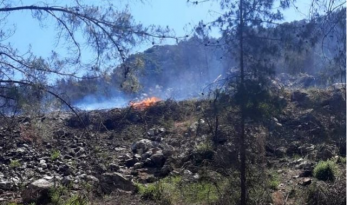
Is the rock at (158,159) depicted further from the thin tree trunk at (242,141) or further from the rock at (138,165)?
the thin tree trunk at (242,141)

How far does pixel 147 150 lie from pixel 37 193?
663 centimetres

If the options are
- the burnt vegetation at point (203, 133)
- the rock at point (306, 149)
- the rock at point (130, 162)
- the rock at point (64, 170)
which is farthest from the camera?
the rock at point (130, 162)

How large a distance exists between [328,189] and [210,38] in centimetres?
360

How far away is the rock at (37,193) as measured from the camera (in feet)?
38.3

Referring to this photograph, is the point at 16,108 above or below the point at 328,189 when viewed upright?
above

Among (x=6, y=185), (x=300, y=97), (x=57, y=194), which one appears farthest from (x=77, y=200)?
(x=300, y=97)

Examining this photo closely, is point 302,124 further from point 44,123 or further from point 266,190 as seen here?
point 44,123

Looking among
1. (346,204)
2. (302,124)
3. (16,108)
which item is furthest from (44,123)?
(302,124)

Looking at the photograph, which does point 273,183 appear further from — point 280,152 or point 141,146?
point 141,146

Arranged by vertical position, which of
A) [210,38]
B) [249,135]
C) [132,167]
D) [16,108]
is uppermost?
[210,38]

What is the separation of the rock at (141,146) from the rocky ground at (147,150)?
0.03 metres

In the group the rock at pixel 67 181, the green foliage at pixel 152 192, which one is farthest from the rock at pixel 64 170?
the green foliage at pixel 152 192

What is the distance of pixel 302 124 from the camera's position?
20.9 metres

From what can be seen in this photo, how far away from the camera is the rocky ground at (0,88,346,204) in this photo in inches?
439
